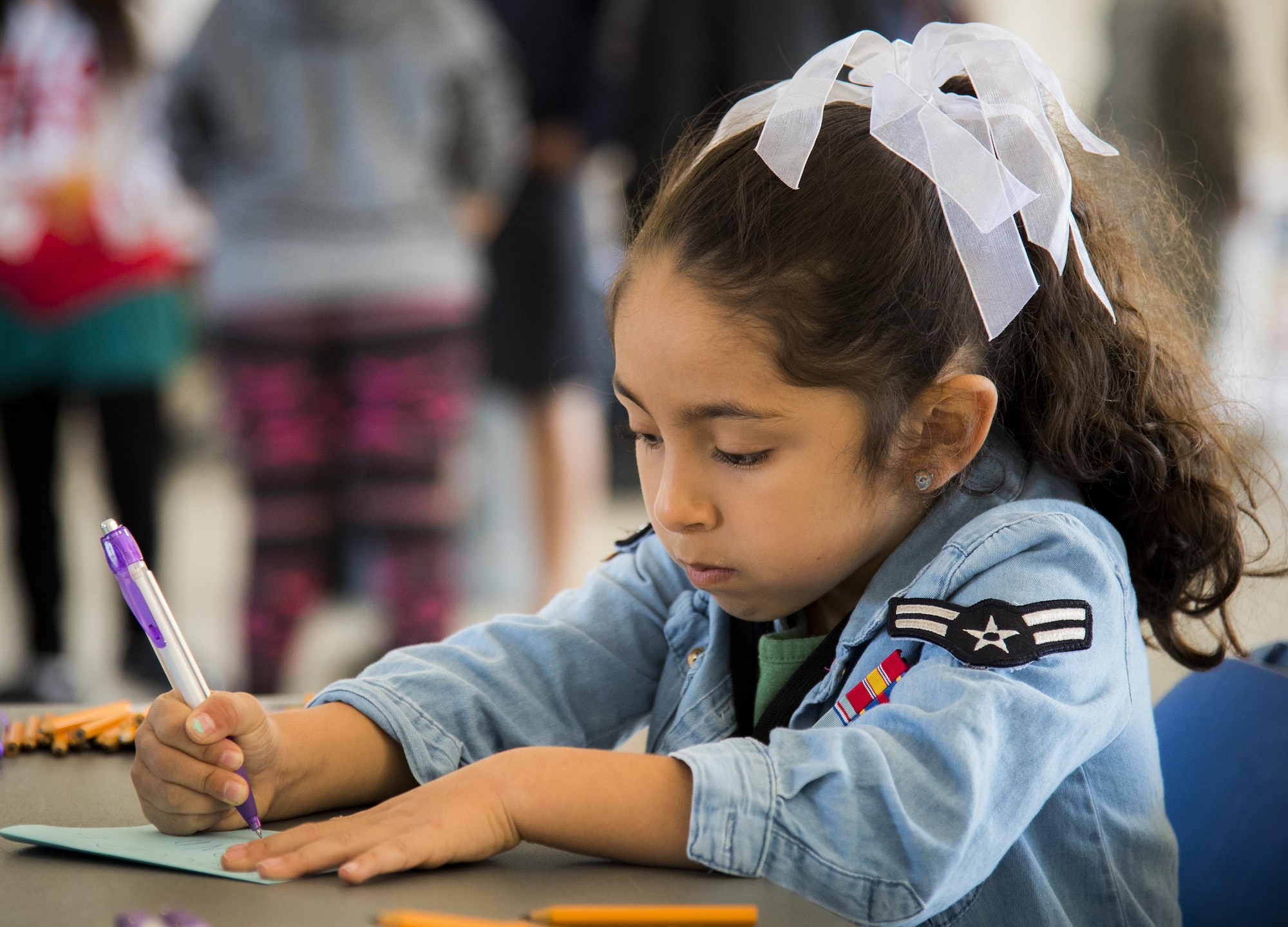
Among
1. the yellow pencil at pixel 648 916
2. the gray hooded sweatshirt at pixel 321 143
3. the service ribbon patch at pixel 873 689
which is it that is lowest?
the yellow pencil at pixel 648 916

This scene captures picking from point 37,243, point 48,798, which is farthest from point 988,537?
point 37,243

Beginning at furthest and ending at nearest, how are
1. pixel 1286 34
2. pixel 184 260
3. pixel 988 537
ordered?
pixel 1286 34 → pixel 184 260 → pixel 988 537

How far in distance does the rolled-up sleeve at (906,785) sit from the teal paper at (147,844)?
21cm

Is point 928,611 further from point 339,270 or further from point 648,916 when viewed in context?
point 339,270

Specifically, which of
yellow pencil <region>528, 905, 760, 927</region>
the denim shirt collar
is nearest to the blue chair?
the denim shirt collar

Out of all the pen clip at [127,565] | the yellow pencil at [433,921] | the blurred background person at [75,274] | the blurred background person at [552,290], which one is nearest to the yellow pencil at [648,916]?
the yellow pencil at [433,921]

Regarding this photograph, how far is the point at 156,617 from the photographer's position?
2.23 feet

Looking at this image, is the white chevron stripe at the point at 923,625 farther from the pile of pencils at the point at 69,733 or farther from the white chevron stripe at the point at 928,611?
the pile of pencils at the point at 69,733

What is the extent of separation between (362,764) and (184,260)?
2.64 m

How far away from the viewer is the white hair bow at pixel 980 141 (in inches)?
30.3

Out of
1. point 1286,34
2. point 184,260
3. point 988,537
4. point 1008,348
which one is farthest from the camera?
point 1286,34

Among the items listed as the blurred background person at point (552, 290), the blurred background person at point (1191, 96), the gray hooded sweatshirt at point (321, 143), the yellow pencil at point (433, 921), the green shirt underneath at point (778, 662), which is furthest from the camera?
the blurred background person at point (1191, 96)

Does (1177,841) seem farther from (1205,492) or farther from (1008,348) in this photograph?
(1008,348)

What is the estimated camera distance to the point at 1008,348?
2.84ft
